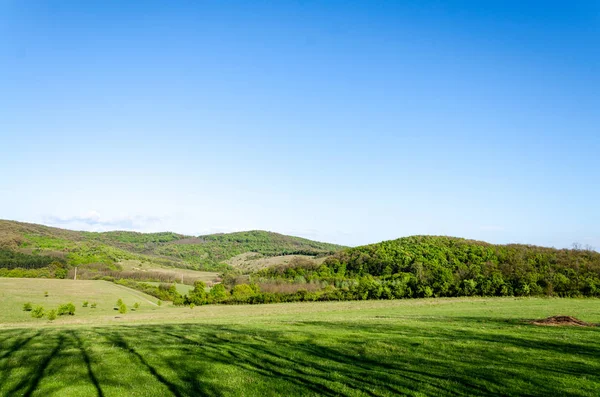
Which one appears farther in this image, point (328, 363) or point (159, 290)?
point (159, 290)

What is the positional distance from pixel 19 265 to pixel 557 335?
490ft

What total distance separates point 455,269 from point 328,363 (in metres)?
79.7

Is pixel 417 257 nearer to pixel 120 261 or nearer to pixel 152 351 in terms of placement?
pixel 152 351

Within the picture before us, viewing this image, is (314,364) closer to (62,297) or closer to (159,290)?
(62,297)

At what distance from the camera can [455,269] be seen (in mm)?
85250

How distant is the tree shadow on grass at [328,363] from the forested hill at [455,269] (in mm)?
51271

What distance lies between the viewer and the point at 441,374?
39.2 ft

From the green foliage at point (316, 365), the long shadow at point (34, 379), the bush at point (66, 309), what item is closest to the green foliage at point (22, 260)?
the bush at point (66, 309)

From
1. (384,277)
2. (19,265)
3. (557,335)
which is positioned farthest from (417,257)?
(19,265)

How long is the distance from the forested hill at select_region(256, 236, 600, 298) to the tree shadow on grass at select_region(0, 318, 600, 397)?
51.3m

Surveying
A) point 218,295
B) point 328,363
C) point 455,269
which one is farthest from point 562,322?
point 218,295

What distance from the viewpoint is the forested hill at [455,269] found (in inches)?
2623

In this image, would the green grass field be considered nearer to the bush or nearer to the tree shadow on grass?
the tree shadow on grass

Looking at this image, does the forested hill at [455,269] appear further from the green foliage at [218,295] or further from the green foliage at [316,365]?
the green foliage at [316,365]
